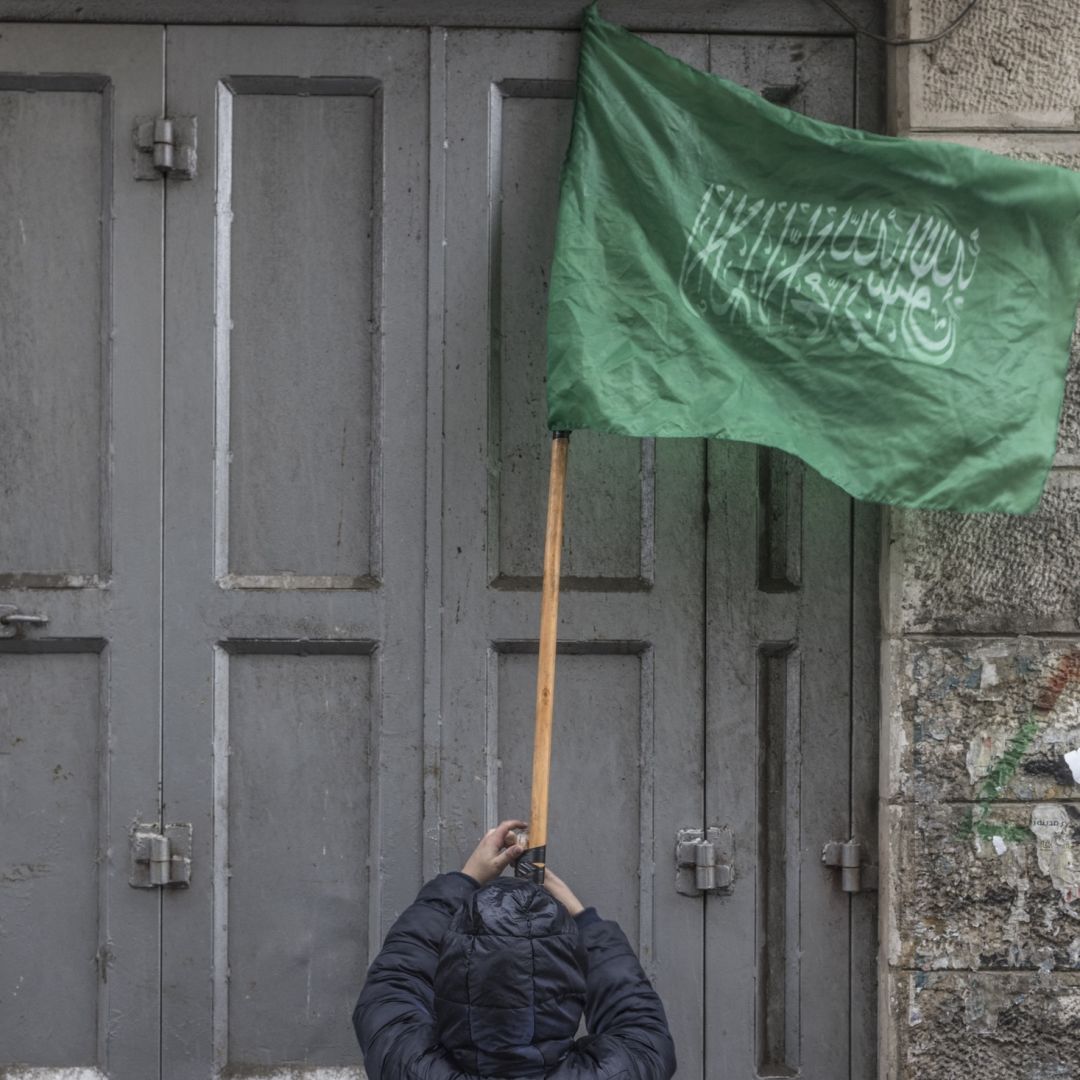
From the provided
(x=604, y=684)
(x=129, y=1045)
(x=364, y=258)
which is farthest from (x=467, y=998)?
(x=364, y=258)

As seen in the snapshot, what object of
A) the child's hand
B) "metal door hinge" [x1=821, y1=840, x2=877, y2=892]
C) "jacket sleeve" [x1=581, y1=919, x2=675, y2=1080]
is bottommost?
"jacket sleeve" [x1=581, y1=919, x2=675, y2=1080]

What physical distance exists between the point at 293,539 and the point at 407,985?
3.47 feet

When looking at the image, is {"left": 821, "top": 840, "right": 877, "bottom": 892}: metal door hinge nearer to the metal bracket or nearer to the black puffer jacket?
the black puffer jacket

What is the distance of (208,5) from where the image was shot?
2879mm

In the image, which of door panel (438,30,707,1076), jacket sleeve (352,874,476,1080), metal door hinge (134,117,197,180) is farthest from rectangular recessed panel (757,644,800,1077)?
metal door hinge (134,117,197,180)

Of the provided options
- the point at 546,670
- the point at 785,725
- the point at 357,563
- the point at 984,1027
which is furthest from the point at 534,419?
the point at 984,1027

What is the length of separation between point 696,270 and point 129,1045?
214cm

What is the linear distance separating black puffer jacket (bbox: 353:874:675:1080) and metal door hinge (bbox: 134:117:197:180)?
5.67ft

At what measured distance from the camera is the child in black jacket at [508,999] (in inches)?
81.3

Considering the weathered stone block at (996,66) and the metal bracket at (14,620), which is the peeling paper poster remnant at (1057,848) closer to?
the weathered stone block at (996,66)

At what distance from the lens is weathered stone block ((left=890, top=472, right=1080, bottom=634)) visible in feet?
9.39

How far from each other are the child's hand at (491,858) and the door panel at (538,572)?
0.31m

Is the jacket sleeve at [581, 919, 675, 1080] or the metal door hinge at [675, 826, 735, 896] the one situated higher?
the metal door hinge at [675, 826, 735, 896]

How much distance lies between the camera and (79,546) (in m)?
2.90
